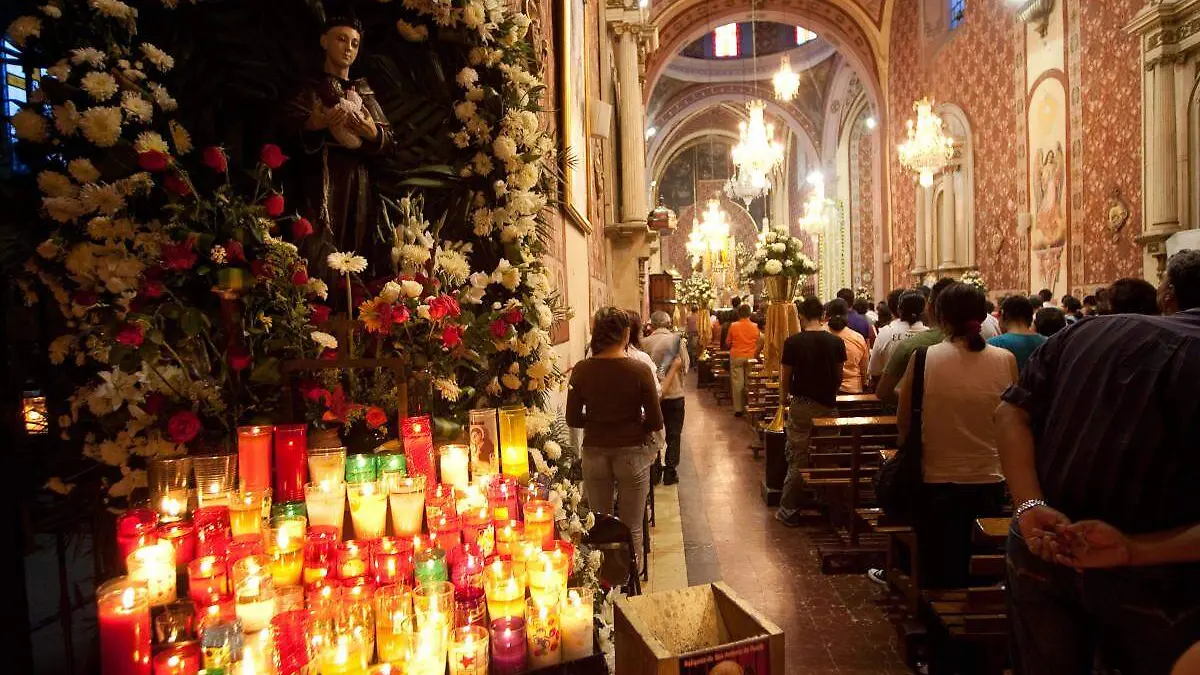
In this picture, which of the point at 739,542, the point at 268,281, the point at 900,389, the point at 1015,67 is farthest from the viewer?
the point at 1015,67

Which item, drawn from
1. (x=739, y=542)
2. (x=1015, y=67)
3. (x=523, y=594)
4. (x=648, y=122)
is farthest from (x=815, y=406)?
(x=648, y=122)

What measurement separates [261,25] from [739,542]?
190 inches

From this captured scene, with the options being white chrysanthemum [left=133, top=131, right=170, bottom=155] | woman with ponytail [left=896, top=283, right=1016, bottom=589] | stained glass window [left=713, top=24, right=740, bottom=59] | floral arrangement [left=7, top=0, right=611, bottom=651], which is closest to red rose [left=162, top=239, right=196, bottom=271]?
floral arrangement [left=7, top=0, right=611, bottom=651]

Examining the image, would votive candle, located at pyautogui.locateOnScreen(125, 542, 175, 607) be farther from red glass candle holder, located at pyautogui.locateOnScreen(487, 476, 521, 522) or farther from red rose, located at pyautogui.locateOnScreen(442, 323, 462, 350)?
red rose, located at pyautogui.locateOnScreen(442, 323, 462, 350)

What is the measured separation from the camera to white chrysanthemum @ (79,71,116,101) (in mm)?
2180

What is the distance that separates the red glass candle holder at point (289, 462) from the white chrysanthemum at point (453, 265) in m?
0.89

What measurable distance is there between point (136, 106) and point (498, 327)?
1485 mm

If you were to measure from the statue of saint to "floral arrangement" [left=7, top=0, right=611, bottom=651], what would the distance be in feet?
A: 0.51

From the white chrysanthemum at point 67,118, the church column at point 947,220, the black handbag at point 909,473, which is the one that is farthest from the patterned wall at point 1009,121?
the white chrysanthemum at point 67,118

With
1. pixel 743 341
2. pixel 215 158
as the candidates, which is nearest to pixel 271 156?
pixel 215 158

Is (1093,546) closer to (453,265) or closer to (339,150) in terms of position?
(453,265)

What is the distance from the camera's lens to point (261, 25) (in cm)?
291

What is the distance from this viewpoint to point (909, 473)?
3.48 meters

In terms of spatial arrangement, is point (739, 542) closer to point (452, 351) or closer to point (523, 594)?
point (452, 351)
